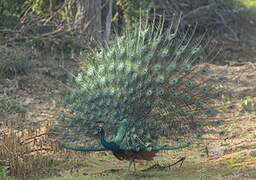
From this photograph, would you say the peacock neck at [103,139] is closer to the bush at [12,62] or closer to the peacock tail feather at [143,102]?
the peacock tail feather at [143,102]

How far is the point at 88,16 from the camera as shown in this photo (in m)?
13.4

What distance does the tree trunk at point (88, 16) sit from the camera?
13328 mm

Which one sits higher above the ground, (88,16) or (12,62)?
(88,16)

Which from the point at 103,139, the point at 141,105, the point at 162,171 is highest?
the point at 141,105

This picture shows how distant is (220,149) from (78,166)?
110 inches

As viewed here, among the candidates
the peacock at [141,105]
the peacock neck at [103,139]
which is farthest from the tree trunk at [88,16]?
the peacock neck at [103,139]

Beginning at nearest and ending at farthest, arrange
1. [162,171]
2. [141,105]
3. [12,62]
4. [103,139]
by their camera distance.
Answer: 1. [103,139]
2. [141,105]
3. [162,171]
4. [12,62]

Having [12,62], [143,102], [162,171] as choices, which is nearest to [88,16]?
[12,62]

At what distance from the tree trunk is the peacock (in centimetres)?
662

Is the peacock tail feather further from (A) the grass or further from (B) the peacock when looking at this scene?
(A) the grass

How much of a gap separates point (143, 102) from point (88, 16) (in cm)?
760

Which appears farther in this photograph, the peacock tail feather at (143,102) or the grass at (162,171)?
the peacock tail feather at (143,102)

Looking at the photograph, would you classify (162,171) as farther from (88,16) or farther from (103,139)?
(88,16)

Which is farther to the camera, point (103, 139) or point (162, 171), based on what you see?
point (162, 171)
